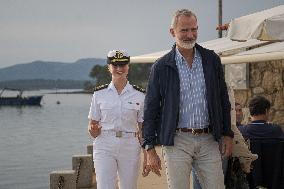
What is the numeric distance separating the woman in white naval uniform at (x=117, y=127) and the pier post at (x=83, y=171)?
405cm

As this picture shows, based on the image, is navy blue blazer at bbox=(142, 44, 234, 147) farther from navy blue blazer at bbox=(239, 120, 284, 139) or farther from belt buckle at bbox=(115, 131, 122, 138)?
navy blue blazer at bbox=(239, 120, 284, 139)

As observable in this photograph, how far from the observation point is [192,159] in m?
3.65

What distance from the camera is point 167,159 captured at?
3.63 m

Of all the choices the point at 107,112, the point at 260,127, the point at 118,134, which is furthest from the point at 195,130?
the point at 260,127

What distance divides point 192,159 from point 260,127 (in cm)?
164

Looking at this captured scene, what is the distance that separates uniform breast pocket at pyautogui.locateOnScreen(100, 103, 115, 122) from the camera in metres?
4.46

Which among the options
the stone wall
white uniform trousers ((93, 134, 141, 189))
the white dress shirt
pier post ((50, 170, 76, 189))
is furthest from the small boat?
white uniform trousers ((93, 134, 141, 189))

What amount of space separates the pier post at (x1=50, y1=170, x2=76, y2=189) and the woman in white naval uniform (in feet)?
9.98

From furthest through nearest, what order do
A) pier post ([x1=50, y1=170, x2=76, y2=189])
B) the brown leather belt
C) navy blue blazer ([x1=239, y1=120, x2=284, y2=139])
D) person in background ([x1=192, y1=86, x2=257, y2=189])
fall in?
pier post ([x1=50, y1=170, x2=76, y2=189]), navy blue blazer ([x1=239, y1=120, x2=284, y2=139]), person in background ([x1=192, y1=86, x2=257, y2=189]), the brown leather belt

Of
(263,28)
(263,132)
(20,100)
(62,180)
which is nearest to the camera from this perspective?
(263,132)

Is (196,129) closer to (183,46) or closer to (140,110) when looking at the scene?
(183,46)

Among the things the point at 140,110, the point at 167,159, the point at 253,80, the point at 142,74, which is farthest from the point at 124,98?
the point at 142,74

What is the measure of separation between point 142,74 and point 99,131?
491ft

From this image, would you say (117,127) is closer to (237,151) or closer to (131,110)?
(131,110)
